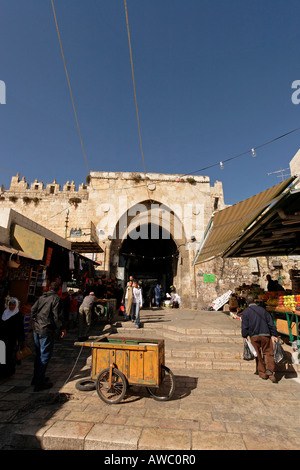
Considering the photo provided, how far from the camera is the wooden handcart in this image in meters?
3.47

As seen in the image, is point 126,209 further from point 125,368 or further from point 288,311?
point 125,368

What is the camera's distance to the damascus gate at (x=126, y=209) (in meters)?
15.6

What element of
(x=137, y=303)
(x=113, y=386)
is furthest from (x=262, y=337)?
(x=137, y=303)

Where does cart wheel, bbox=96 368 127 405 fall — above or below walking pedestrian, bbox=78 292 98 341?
→ below

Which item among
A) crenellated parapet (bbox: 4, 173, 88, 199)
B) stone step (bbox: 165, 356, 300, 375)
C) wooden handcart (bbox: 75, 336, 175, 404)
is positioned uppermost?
crenellated parapet (bbox: 4, 173, 88, 199)

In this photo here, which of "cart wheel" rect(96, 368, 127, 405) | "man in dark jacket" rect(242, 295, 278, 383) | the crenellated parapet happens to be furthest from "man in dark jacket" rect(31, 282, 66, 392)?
the crenellated parapet

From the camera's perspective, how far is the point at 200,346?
5.99 m

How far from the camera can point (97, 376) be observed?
3.67m

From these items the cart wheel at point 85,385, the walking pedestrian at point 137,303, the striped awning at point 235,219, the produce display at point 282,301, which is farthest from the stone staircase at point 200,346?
the striped awning at point 235,219

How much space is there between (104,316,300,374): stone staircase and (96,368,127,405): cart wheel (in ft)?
6.17

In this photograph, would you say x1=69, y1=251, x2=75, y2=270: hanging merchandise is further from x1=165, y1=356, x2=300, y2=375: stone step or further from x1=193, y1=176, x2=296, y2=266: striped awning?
x1=193, y1=176, x2=296, y2=266: striped awning

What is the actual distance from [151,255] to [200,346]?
17943mm

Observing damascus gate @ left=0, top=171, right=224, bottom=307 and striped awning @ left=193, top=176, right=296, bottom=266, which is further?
damascus gate @ left=0, top=171, right=224, bottom=307

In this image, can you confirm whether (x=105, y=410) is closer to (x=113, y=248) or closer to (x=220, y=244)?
(x=220, y=244)
